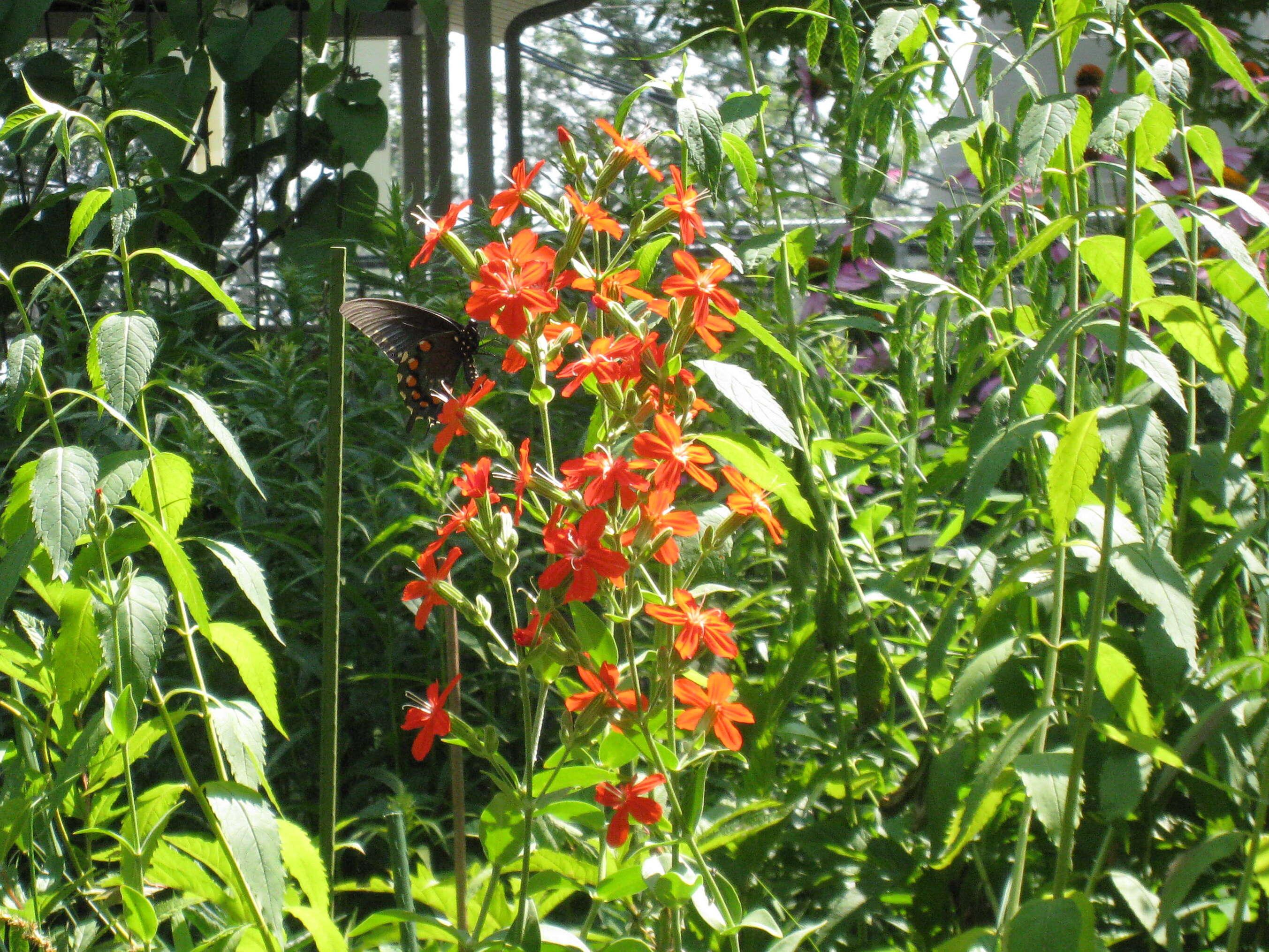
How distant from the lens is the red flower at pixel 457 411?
2.65ft

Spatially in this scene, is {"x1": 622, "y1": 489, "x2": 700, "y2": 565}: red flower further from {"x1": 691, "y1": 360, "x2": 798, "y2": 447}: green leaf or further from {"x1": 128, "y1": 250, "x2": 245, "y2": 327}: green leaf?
{"x1": 128, "y1": 250, "x2": 245, "y2": 327}: green leaf

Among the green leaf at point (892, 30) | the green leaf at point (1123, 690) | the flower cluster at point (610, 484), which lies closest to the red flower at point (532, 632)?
the flower cluster at point (610, 484)

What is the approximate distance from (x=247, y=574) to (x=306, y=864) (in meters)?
0.23

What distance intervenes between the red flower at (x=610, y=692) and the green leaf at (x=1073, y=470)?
302 millimetres

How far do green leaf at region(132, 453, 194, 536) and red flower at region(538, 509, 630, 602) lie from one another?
300mm

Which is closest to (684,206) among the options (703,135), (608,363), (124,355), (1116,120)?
(703,135)

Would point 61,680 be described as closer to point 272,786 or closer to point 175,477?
point 175,477

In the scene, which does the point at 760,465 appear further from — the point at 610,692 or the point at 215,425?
the point at 215,425

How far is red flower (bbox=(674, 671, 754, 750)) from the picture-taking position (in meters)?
0.78

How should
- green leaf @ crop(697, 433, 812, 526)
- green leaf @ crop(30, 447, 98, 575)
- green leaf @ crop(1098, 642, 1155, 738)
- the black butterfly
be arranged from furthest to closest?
the black butterfly → green leaf @ crop(1098, 642, 1155, 738) → green leaf @ crop(697, 433, 812, 526) → green leaf @ crop(30, 447, 98, 575)

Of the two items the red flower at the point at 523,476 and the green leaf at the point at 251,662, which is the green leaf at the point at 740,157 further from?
the green leaf at the point at 251,662

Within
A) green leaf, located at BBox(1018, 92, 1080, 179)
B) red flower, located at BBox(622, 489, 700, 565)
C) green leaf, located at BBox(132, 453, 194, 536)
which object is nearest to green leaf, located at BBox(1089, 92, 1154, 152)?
green leaf, located at BBox(1018, 92, 1080, 179)

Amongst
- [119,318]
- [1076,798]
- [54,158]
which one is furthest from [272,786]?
[54,158]

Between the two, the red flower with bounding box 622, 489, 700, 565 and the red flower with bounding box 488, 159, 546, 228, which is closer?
the red flower with bounding box 622, 489, 700, 565
